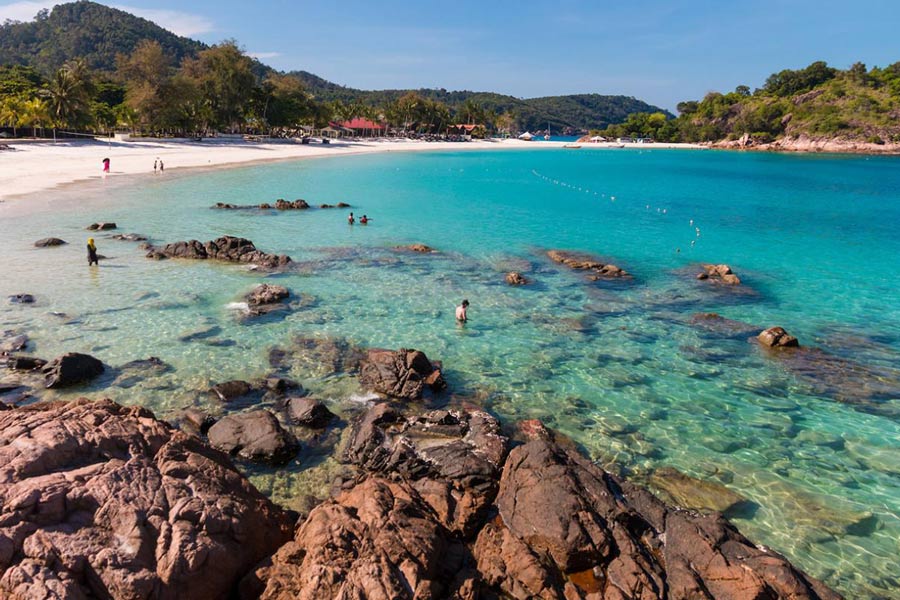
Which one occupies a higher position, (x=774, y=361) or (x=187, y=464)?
(x=187, y=464)

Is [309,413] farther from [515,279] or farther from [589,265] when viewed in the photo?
[589,265]

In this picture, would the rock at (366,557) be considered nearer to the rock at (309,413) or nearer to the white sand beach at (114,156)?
the rock at (309,413)

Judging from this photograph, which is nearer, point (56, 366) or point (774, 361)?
point (56, 366)

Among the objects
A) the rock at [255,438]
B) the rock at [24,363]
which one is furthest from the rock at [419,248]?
the rock at [255,438]

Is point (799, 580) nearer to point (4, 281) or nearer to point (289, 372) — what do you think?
point (289, 372)

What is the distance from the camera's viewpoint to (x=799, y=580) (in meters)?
8.34

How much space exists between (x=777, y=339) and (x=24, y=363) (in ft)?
86.2

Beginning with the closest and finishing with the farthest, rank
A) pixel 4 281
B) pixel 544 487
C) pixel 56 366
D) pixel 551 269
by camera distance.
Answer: pixel 544 487 < pixel 56 366 < pixel 4 281 < pixel 551 269

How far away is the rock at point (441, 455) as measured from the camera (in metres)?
10.1

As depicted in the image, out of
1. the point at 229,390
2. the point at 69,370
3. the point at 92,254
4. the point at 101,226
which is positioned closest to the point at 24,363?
the point at 69,370

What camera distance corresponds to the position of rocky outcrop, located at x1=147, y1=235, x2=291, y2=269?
1178 inches

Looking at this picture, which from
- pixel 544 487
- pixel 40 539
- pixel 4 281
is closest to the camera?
pixel 40 539

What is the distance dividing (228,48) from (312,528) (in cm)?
12039

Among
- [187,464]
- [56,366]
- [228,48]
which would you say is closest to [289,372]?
[56,366]
